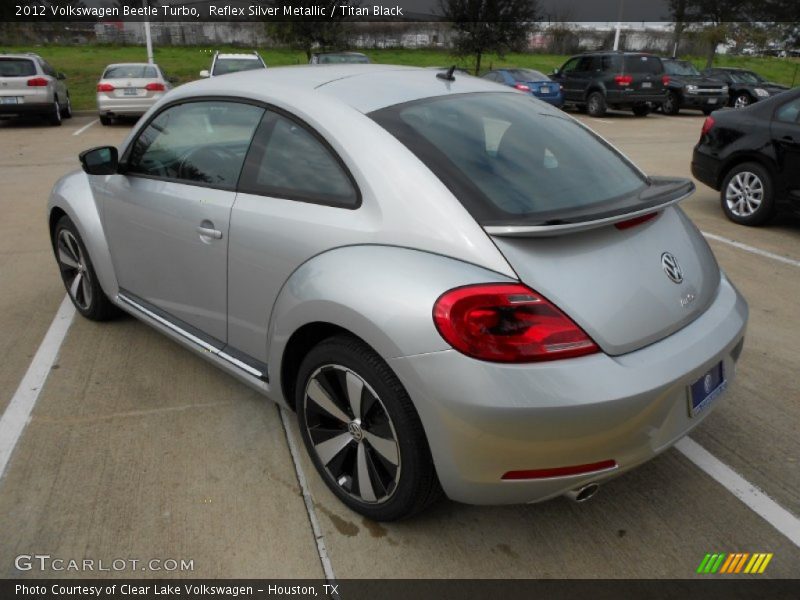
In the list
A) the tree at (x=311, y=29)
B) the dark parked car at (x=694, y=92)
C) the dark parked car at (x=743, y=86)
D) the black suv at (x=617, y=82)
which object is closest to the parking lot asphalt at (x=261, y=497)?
the black suv at (x=617, y=82)

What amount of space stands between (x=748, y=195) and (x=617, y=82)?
12.4 m

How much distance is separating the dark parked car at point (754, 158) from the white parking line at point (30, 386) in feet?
20.0

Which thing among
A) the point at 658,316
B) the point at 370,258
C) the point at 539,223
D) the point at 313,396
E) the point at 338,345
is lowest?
the point at 313,396

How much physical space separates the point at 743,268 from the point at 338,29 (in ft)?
85.0

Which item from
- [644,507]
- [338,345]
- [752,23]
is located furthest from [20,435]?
[752,23]

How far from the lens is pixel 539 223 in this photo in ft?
6.89

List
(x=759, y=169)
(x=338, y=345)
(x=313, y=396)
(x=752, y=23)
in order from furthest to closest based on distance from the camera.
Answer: (x=752, y=23) < (x=759, y=169) < (x=313, y=396) < (x=338, y=345)

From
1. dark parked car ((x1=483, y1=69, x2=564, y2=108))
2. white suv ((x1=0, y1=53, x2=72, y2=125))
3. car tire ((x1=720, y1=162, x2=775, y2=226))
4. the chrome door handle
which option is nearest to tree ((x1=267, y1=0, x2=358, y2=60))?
dark parked car ((x1=483, y1=69, x2=564, y2=108))

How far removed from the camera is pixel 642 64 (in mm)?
18203

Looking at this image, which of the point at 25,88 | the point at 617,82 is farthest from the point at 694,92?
the point at 25,88

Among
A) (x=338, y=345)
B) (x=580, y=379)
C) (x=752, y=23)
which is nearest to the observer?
(x=580, y=379)

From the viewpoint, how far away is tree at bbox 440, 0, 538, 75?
26.5 meters

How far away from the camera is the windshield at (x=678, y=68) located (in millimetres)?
20019

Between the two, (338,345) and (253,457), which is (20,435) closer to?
(253,457)
